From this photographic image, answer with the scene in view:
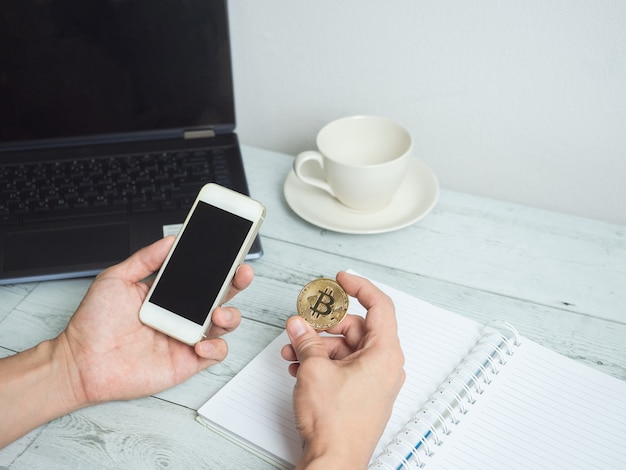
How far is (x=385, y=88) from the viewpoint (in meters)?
0.93

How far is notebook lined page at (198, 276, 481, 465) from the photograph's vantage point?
59 centimetres

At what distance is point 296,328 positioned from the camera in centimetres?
60

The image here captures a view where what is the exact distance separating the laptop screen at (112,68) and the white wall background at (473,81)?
114 mm

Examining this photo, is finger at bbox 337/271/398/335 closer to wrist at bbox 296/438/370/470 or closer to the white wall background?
wrist at bbox 296/438/370/470

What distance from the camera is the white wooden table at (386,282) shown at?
23.6 inches

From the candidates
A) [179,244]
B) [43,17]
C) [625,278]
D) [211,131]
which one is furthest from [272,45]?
[625,278]

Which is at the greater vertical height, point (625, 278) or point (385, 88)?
point (385, 88)

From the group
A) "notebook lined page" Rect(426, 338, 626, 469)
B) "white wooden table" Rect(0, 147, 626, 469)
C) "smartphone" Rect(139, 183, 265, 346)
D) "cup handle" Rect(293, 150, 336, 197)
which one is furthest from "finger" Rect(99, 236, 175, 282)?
"notebook lined page" Rect(426, 338, 626, 469)

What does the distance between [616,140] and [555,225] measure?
15 cm

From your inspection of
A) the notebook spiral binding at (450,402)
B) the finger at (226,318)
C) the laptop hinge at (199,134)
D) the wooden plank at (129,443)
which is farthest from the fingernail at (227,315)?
the laptop hinge at (199,134)

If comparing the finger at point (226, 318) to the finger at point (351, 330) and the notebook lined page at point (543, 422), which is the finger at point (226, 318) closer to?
the finger at point (351, 330)

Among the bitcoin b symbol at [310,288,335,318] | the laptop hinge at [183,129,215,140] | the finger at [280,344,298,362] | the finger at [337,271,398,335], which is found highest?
the laptop hinge at [183,129,215,140]

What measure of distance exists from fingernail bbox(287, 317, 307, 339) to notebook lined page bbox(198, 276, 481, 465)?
0.07 meters

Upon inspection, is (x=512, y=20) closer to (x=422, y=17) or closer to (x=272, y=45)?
(x=422, y=17)
